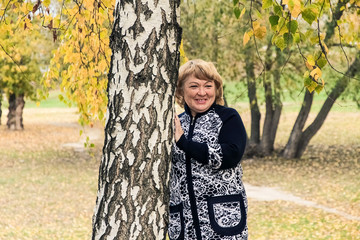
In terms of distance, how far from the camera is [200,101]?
2941 millimetres

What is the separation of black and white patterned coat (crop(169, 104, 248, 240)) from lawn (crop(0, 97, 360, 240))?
5823 millimetres

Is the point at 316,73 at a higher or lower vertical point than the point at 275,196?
higher

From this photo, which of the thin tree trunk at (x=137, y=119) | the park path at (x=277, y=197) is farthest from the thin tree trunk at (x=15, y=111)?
the thin tree trunk at (x=137, y=119)

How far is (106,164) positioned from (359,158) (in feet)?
53.5

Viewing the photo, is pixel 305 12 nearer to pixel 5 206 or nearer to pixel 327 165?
pixel 5 206

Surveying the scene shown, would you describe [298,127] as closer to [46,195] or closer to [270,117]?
[270,117]

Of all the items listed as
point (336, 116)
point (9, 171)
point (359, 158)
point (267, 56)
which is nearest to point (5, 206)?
point (9, 171)

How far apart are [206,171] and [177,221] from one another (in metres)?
0.34

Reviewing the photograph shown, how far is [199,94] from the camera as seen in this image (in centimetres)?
294

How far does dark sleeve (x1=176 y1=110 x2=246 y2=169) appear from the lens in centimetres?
272

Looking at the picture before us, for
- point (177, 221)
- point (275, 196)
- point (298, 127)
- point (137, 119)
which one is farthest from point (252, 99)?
point (137, 119)

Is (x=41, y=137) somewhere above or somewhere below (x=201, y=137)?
below

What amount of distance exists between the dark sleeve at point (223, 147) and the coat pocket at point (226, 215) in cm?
19

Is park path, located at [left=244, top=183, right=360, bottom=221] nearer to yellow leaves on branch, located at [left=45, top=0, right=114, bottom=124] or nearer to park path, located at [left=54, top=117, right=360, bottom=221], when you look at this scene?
park path, located at [left=54, top=117, right=360, bottom=221]
